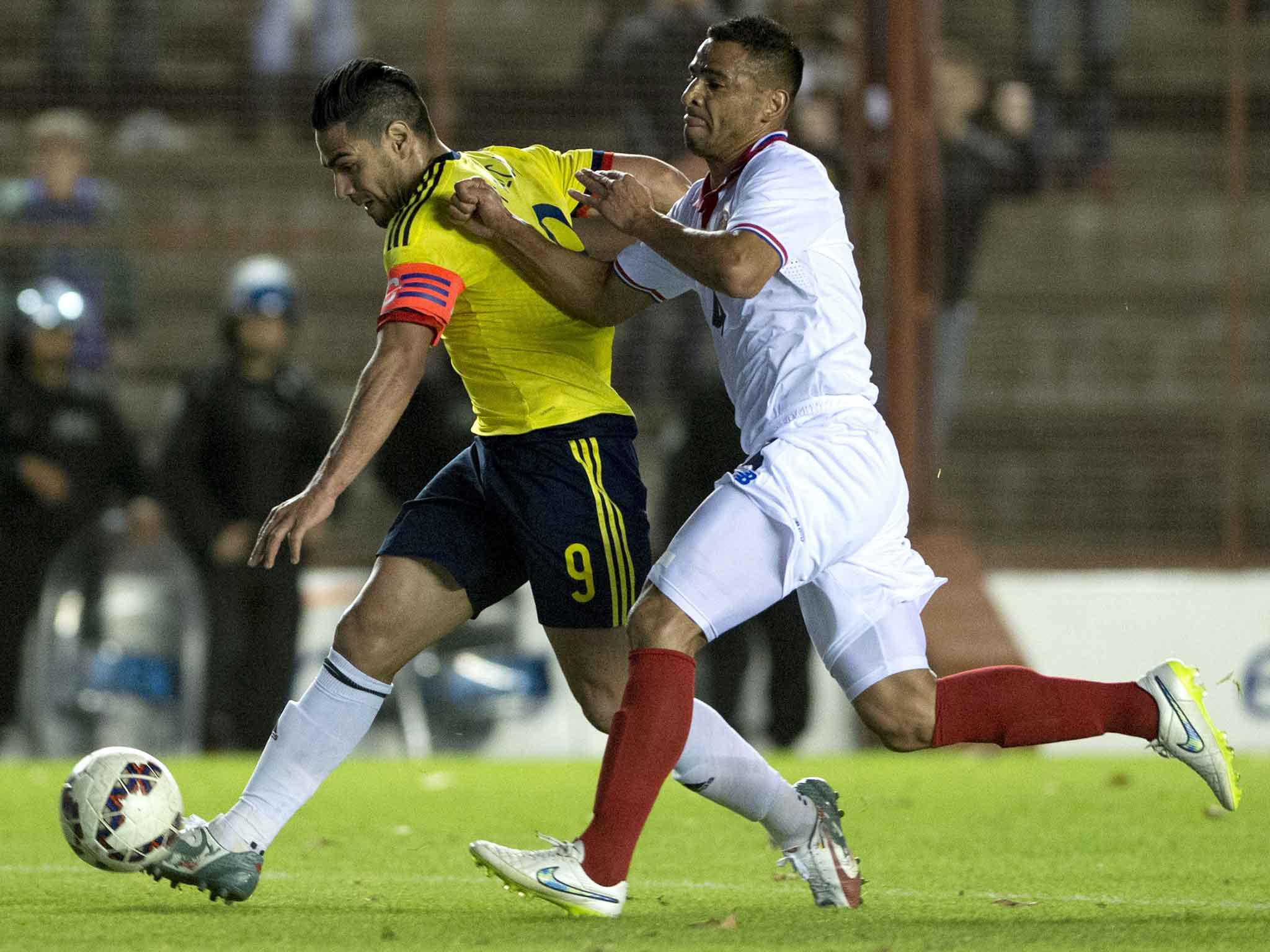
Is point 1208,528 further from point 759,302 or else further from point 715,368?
point 759,302

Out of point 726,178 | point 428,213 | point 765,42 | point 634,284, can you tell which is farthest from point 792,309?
point 428,213

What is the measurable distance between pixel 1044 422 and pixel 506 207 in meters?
6.56

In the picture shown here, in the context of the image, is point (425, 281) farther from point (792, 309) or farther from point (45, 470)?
point (45, 470)

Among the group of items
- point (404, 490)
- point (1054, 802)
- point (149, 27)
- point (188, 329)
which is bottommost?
point (1054, 802)

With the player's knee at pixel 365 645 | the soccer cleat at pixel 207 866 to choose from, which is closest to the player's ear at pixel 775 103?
the player's knee at pixel 365 645

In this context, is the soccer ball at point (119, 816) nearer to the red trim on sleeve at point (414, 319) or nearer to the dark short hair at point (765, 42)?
the red trim on sleeve at point (414, 319)

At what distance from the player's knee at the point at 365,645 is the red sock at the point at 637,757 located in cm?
80

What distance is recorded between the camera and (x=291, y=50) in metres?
12.2

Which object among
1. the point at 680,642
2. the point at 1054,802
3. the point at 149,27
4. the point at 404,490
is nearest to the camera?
the point at 680,642

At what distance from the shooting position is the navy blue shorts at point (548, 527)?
16.8 feet

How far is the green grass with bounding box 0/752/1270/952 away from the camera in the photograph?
4.50 meters

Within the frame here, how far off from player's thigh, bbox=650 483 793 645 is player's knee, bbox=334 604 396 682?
786 millimetres

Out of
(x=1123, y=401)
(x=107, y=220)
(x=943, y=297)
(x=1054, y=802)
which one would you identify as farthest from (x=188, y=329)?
(x=1054, y=802)

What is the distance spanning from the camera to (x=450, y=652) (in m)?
10.3
